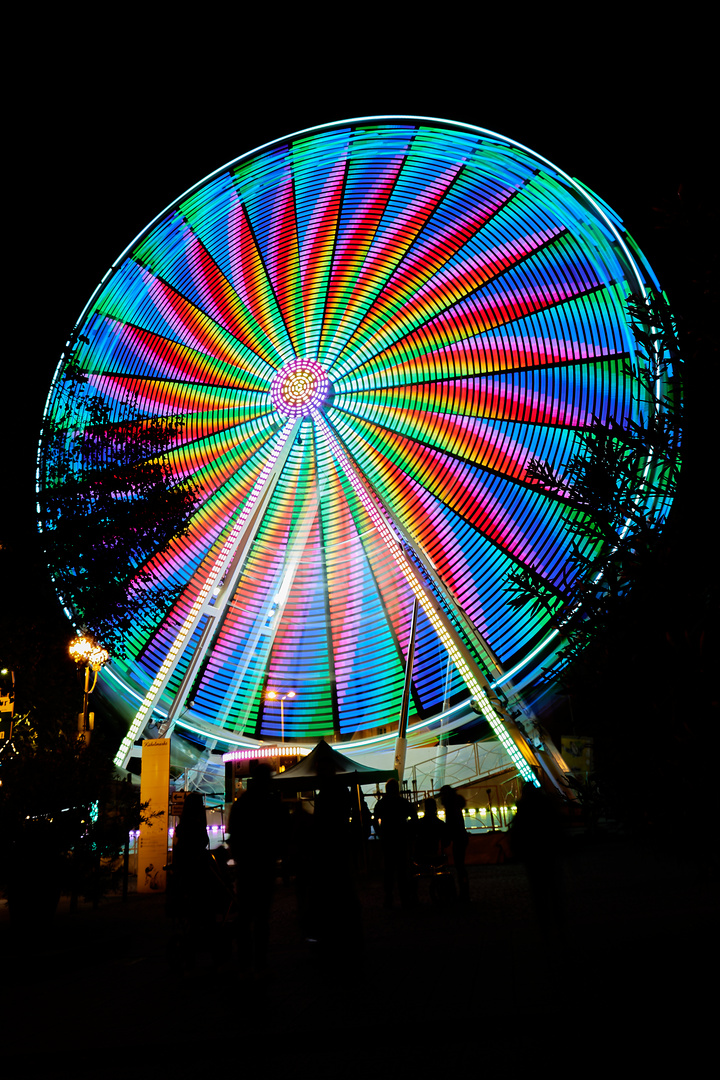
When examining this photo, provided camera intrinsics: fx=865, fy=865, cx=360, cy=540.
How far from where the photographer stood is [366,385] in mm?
21266

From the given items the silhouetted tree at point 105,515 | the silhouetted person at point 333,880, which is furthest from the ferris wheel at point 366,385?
the silhouetted person at point 333,880

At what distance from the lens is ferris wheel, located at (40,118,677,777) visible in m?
17.7

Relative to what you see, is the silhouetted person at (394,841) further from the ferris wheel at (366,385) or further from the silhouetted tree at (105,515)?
the ferris wheel at (366,385)

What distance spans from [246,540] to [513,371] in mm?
7645

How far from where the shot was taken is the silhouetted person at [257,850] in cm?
553

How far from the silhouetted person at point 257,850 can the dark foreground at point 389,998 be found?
212mm

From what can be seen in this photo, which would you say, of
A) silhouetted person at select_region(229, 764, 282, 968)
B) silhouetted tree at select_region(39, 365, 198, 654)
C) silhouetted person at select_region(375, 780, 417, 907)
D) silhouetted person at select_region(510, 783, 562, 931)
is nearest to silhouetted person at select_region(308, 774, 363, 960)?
silhouetted person at select_region(229, 764, 282, 968)

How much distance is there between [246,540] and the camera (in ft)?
70.4

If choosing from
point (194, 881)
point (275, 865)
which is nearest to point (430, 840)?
point (194, 881)

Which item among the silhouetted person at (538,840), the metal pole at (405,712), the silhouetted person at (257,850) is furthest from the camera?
the metal pole at (405,712)

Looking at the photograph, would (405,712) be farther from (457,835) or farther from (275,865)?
(275,865)

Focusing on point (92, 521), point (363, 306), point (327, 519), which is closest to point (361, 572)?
point (327, 519)

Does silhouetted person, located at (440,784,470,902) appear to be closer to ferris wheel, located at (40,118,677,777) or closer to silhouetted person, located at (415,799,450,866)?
silhouetted person, located at (415,799,450,866)

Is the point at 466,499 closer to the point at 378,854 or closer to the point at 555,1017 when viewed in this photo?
the point at 378,854
